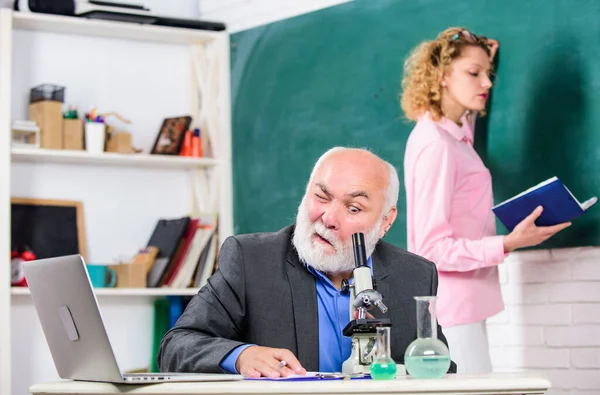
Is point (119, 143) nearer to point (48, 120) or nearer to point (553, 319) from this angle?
point (48, 120)

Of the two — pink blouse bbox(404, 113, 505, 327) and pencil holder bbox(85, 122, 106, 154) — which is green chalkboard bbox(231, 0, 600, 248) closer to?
pink blouse bbox(404, 113, 505, 327)

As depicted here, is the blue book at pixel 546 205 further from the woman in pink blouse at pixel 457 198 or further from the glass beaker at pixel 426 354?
the glass beaker at pixel 426 354

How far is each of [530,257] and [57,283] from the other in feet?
7.44

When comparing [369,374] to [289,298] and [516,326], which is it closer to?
[289,298]

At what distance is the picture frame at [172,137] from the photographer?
16.5ft

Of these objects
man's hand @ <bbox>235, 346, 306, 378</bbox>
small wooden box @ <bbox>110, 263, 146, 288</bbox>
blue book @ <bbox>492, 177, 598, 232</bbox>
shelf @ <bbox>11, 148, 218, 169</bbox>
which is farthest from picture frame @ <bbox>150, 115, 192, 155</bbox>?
man's hand @ <bbox>235, 346, 306, 378</bbox>

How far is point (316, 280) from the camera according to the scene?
8.61 ft

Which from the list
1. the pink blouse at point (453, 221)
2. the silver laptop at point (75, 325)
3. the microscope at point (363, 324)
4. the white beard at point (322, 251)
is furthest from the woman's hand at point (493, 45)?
the silver laptop at point (75, 325)

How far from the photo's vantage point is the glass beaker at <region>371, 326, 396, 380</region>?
1.94 metres

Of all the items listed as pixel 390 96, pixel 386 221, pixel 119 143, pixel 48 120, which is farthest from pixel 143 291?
pixel 386 221

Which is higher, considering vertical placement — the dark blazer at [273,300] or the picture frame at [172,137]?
the picture frame at [172,137]

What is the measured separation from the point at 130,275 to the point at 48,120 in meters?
0.83

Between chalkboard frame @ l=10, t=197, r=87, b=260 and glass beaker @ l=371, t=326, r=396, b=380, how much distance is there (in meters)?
3.07

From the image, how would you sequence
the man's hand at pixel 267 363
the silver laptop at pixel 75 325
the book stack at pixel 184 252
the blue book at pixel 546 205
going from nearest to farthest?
1. the silver laptop at pixel 75 325
2. the man's hand at pixel 267 363
3. the blue book at pixel 546 205
4. the book stack at pixel 184 252
